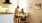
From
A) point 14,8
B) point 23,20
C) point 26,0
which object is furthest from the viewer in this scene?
point 14,8

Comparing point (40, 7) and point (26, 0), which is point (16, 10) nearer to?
point (26, 0)

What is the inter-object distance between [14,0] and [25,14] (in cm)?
60

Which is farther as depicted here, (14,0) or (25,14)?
(14,0)

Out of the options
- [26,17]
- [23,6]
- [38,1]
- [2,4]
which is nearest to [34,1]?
[38,1]

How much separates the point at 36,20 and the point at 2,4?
4.04 feet

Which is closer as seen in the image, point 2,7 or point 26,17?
point 26,17

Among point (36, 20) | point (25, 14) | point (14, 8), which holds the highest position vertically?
point (14, 8)

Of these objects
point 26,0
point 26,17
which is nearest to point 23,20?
point 26,17

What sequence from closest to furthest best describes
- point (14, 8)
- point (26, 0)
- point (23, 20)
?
1. point (23, 20)
2. point (26, 0)
3. point (14, 8)

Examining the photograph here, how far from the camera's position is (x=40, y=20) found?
2.46 meters

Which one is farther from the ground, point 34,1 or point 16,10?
point 34,1

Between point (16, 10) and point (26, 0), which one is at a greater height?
point (26, 0)

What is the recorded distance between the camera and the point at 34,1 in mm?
2400

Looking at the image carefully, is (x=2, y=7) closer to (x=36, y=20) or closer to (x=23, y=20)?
(x=23, y=20)
